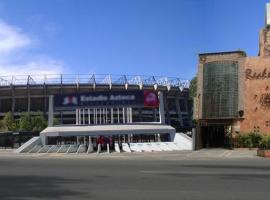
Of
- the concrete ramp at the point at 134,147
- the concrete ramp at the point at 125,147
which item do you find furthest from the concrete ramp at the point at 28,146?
the concrete ramp at the point at 134,147

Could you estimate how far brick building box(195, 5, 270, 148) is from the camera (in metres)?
42.2

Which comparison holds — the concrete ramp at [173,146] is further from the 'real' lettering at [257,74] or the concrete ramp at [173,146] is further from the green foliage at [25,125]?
the green foliage at [25,125]

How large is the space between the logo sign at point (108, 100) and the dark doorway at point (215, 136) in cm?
553

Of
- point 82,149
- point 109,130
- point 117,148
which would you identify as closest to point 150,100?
point 109,130

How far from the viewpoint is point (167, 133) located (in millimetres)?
46031

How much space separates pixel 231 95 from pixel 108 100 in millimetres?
11351

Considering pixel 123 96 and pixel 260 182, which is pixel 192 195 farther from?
pixel 123 96

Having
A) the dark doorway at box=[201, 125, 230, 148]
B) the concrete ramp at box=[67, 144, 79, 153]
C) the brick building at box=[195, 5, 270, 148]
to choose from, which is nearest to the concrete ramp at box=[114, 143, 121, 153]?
the concrete ramp at box=[67, 144, 79, 153]

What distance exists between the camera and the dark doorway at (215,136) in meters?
44.2

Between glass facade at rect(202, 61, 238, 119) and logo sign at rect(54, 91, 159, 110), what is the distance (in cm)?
524

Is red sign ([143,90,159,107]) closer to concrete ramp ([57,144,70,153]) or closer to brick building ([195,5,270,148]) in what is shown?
brick building ([195,5,270,148])

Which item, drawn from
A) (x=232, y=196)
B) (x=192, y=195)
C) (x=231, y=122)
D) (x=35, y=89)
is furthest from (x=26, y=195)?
(x=35, y=89)

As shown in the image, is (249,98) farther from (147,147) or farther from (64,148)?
(64,148)

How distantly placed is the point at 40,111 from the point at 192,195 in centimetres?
11615
